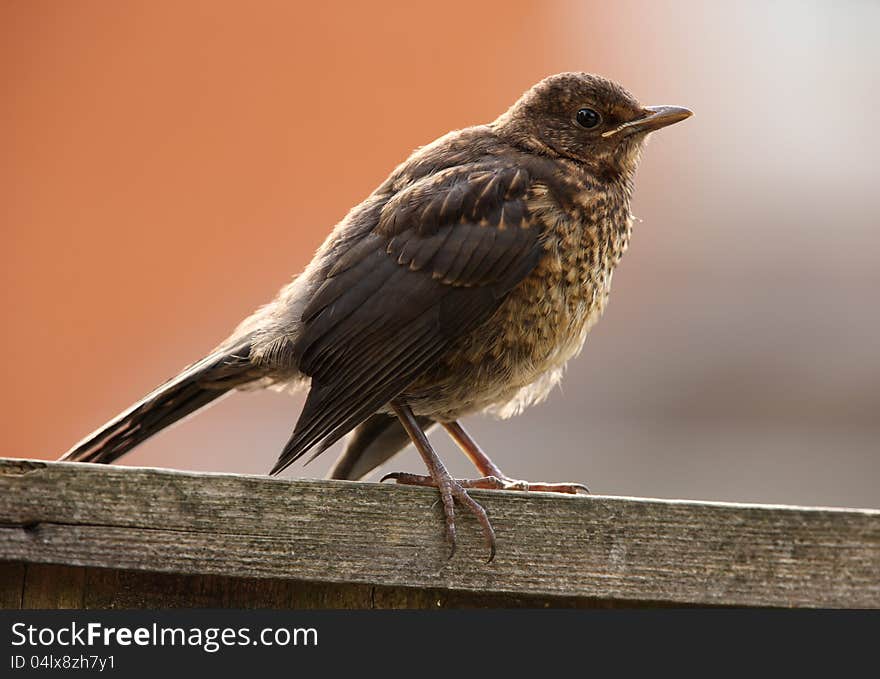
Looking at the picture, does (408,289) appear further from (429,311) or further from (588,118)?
(588,118)

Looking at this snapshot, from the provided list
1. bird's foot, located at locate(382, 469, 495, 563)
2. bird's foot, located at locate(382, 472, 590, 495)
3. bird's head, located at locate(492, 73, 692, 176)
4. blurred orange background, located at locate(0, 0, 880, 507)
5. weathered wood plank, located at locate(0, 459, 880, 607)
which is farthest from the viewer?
blurred orange background, located at locate(0, 0, 880, 507)

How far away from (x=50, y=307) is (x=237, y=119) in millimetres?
1281

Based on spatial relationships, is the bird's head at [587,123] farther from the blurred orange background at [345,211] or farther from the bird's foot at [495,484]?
the blurred orange background at [345,211]

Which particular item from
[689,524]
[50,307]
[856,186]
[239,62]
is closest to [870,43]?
[856,186]

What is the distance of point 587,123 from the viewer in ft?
11.5

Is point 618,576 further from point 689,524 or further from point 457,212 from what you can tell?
point 457,212

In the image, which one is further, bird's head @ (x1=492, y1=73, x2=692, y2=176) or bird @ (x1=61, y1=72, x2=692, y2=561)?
bird's head @ (x1=492, y1=73, x2=692, y2=176)

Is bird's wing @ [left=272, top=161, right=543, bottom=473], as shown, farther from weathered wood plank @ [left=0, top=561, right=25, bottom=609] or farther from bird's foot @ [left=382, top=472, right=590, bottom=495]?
weathered wood plank @ [left=0, top=561, right=25, bottom=609]

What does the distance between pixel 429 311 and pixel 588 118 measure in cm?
86

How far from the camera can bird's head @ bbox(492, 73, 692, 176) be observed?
3.45 meters

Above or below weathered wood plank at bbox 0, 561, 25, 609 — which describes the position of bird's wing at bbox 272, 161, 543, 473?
above

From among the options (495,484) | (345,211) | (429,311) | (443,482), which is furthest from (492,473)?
(345,211)

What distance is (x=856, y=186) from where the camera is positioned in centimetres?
734

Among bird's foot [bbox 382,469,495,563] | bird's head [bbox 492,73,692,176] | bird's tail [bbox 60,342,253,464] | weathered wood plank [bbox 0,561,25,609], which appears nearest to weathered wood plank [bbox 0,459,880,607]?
bird's foot [bbox 382,469,495,563]
